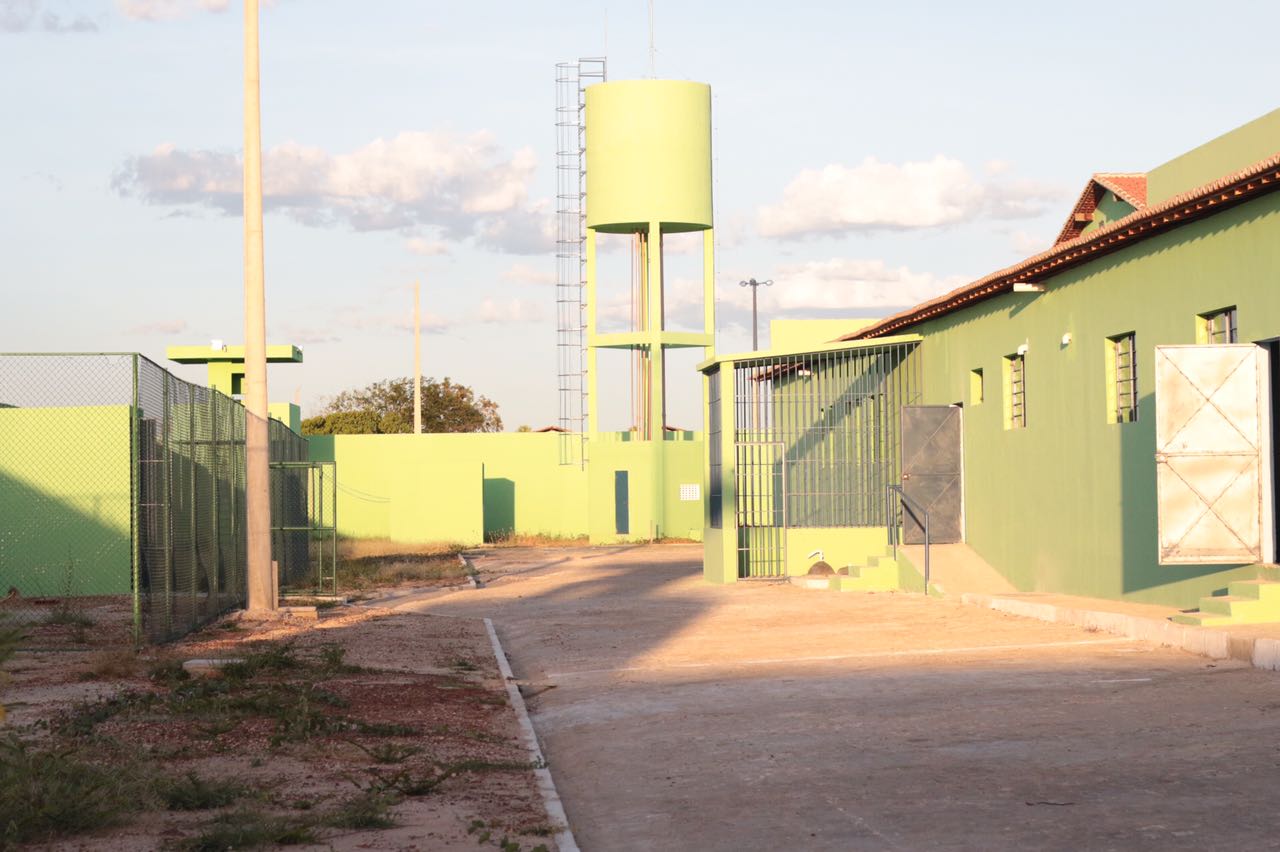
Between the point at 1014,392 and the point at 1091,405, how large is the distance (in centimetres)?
337

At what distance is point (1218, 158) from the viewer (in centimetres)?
2019

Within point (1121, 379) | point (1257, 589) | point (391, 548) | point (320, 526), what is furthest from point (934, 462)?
point (391, 548)

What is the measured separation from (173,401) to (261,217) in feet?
12.1

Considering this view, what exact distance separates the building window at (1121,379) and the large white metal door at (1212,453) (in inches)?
120

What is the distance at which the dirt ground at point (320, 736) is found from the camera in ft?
25.1

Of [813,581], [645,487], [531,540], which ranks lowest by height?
[531,540]

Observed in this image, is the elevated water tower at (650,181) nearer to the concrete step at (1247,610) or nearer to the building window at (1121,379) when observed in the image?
the building window at (1121,379)

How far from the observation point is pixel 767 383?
28.2 metres

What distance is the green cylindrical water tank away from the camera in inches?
1674

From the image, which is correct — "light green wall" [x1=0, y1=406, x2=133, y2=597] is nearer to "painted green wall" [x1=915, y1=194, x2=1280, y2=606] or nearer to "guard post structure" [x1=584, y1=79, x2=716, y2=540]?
"painted green wall" [x1=915, y1=194, x2=1280, y2=606]

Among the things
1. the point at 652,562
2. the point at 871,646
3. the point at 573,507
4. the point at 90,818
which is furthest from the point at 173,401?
the point at 573,507

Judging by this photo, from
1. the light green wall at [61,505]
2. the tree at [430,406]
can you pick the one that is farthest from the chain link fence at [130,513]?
the tree at [430,406]

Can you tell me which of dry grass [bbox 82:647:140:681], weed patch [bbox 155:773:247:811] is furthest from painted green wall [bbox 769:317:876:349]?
weed patch [bbox 155:773:247:811]

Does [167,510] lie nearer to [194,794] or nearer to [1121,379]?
[194,794]
